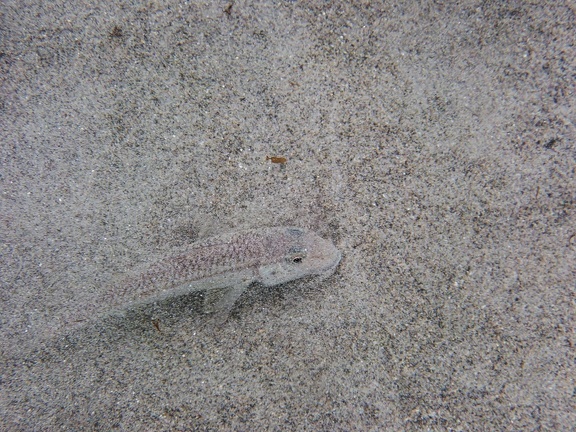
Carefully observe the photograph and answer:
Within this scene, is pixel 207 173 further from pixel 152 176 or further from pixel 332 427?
pixel 332 427

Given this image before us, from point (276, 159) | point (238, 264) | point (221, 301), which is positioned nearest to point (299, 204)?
point (276, 159)

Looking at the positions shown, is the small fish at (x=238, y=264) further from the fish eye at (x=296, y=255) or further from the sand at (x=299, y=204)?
the sand at (x=299, y=204)

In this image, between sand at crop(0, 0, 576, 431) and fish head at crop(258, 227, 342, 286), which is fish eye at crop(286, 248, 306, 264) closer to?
fish head at crop(258, 227, 342, 286)

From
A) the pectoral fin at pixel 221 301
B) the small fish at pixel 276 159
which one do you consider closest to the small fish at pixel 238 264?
the pectoral fin at pixel 221 301

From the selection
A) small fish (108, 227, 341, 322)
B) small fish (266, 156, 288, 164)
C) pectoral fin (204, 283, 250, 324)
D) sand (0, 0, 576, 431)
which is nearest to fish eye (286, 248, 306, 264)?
small fish (108, 227, 341, 322)

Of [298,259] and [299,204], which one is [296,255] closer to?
[298,259]

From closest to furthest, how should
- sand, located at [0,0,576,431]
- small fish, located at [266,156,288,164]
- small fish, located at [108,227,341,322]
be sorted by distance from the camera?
sand, located at [0,0,576,431] < small fish, located at [108,227,341,322] < small fish, located at [266,156,288,164]

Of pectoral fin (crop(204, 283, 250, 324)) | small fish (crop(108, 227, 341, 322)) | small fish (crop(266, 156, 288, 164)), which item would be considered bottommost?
Answer: pectoral fin (crop(204, 283, 250, 324))

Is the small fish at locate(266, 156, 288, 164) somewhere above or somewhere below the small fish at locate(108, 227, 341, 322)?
above
